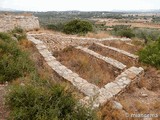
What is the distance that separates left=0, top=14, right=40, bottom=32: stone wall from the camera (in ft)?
42.8

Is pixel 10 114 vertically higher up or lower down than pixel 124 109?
higher up

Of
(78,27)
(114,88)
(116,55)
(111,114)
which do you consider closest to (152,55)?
(116,55)

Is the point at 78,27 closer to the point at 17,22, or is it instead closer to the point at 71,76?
the point at 17,22

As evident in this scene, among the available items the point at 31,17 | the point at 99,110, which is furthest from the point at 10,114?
the point at 31,17

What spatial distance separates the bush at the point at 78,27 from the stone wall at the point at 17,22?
8.20 m

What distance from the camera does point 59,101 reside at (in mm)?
4668

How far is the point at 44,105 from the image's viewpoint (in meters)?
4.57

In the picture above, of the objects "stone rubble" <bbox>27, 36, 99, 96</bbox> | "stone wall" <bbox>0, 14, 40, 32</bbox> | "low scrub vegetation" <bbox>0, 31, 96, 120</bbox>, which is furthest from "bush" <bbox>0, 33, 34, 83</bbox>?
"stone wall" <bbox>0, 14, 40, 32</bbox>

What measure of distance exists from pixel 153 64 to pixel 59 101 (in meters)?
6.14

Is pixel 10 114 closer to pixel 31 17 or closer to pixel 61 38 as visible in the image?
pixel 61 38

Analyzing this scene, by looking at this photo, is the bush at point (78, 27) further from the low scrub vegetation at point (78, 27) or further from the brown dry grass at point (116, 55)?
the brown dry grass at point (116, 55)

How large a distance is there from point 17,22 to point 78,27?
36.5 ft

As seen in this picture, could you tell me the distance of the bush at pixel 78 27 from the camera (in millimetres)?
23194

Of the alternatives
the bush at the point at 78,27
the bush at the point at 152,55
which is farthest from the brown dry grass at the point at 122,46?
the bush at the point at 78,27
